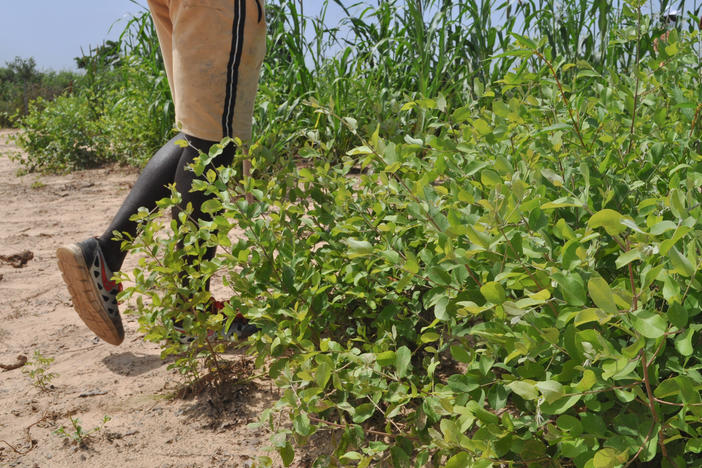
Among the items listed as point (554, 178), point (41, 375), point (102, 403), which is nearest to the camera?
point (554, 178)

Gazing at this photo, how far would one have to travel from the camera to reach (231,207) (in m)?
1.54

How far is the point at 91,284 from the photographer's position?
84.8 inches

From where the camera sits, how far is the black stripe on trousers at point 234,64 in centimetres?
208

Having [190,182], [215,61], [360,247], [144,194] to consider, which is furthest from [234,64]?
[360,247]

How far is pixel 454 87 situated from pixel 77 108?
17.6 feet

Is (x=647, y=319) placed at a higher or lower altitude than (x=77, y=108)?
lower

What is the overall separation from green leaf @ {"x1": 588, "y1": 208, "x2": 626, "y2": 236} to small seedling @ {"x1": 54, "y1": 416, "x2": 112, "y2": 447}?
1409mm

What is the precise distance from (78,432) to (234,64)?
1.28 meters

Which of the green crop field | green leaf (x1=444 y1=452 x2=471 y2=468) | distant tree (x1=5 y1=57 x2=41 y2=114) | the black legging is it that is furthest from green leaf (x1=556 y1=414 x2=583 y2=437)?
distant tree (x1=5 y1=57 x2=41 y2=114)

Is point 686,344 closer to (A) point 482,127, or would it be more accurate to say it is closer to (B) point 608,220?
(B) point 608,220

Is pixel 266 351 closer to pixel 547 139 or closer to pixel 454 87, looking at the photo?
pixel 547 139

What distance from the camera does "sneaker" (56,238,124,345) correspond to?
214cm

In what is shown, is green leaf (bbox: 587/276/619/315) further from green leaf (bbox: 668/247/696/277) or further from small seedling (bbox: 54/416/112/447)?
small seedling (bbox: 54/416/112/447)

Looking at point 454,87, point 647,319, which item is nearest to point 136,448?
point 647,319
